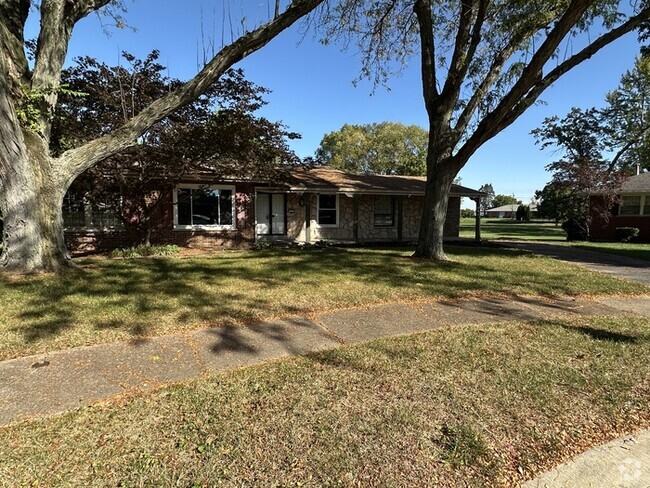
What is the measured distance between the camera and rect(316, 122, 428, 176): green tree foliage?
45.4 metres

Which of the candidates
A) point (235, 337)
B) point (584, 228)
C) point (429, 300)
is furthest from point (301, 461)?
point (584, 228)

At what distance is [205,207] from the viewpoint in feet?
47.5

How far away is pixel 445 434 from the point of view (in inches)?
101

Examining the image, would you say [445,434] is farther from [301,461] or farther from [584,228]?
[584,228]

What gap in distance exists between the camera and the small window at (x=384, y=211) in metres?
18.1

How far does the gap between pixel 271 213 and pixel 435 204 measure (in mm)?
8146

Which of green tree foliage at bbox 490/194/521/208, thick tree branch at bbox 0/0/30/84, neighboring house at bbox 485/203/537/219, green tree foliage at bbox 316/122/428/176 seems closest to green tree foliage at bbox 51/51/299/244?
thick tree branch at bbox 0/0/30/84

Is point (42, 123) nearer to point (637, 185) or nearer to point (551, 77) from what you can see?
point (551, 77)

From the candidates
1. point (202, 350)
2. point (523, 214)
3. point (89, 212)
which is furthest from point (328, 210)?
point (523, 214)

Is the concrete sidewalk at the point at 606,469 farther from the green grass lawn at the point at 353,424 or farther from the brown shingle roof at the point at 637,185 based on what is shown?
the brown shingle roof at the point at 637,185

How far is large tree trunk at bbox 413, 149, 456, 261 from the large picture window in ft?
25.6

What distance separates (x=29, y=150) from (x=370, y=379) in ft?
24.3

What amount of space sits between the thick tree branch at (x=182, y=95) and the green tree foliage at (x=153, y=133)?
2.99m

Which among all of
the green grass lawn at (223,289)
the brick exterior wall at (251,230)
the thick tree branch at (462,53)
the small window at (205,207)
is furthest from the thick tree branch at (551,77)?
the small window at (205,207)
